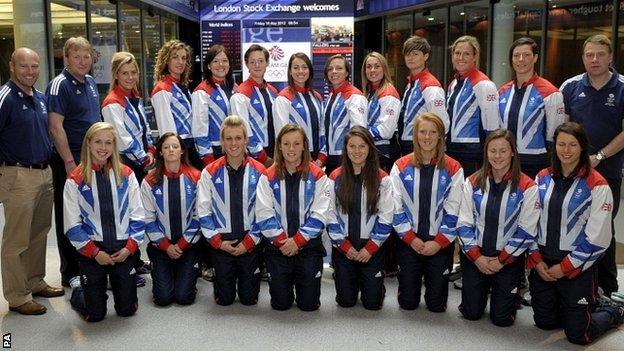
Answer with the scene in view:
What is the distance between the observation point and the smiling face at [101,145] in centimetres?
354

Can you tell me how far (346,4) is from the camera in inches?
338

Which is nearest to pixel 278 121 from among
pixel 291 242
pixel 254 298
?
pixel 291 242

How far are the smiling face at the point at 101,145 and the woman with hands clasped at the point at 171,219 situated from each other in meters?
0.35

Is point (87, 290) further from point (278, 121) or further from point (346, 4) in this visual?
point (346, 4)

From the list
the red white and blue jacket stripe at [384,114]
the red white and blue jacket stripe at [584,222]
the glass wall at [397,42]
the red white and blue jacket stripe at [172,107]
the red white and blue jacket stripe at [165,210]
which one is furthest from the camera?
the glass wall at [397,42]

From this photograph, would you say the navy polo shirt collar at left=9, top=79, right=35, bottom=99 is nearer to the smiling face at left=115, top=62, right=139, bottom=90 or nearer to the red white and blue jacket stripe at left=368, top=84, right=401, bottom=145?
the smiling face at left=115, top=62, right=139, bottom=90

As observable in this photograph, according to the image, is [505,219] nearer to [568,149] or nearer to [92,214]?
[568,149]

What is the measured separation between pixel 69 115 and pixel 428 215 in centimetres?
235

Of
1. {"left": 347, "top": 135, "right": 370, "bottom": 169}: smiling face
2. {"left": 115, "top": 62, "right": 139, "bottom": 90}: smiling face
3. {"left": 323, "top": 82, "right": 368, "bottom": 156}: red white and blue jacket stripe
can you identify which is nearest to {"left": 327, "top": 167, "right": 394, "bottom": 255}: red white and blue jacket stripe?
{"left": 347, "top": 135, "right": 370, "bottom": 169}: smiling face

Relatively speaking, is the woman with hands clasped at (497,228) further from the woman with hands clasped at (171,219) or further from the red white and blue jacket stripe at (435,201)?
the woman with hands clasped at (171,219)

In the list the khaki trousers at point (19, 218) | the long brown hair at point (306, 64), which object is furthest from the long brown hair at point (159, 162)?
the long brown hair at point (306, 64)

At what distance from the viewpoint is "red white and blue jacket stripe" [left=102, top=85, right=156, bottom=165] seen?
4031 millimetres

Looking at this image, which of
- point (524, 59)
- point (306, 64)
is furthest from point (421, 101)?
point (306, 64)

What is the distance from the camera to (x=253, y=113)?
432cm
